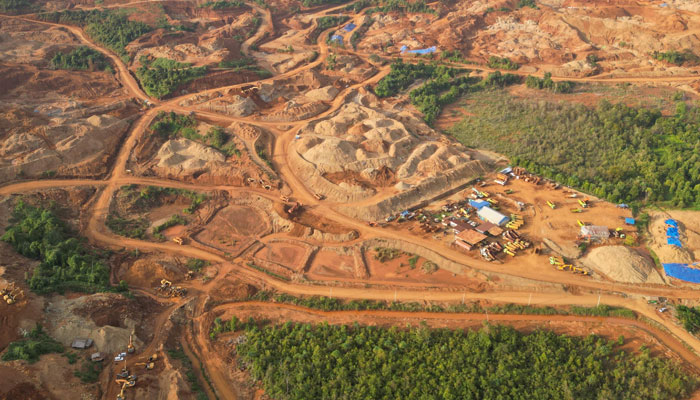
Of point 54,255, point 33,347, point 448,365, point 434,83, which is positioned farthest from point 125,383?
point 434,83

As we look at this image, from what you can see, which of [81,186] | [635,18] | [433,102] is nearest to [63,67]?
[81,186]

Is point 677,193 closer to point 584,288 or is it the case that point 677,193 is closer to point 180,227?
point 584,288

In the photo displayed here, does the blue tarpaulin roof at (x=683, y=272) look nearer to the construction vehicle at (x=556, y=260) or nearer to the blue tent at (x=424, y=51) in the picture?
the construction vehicle at (x=556, y=260)

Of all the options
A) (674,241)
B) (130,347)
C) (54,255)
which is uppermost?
(54,255)

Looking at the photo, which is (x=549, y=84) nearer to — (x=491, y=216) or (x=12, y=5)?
(x=491, y=216)

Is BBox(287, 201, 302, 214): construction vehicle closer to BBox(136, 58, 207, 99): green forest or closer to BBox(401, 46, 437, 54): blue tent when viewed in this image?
BBox(136, 58, 207, 99): green forest

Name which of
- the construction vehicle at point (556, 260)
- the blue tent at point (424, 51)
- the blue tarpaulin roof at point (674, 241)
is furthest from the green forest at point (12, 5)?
the blue tarpaulin roof at point (674, 241)

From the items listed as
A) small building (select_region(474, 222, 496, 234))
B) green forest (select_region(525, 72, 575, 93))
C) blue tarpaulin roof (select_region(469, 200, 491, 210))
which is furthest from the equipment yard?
blue tarpaulin roof (select_region(469, 200, 491, 210))
